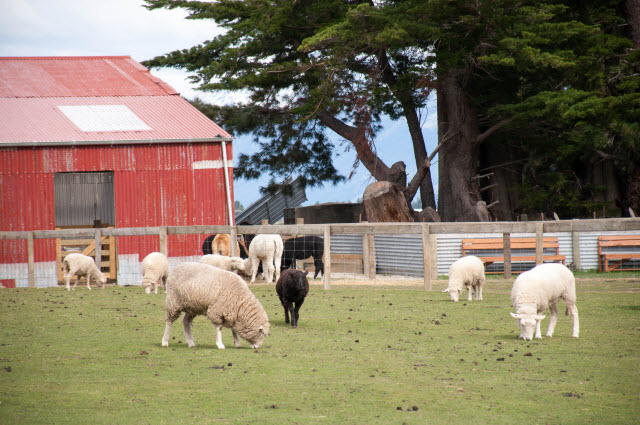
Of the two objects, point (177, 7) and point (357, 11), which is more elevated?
point (177, 7)

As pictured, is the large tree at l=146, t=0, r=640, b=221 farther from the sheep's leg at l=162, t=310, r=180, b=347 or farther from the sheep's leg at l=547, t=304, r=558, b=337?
the sheep's leg at l=162, t=310, r=180, b=347

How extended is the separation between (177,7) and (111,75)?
5888 mm

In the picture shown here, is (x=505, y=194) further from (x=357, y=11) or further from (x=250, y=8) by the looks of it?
(x=250, y=8)

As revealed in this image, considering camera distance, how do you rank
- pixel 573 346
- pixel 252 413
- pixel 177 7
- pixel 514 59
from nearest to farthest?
pixel 252 413 < pixel 573 346 < pixel 514 59 < pixel 177 7

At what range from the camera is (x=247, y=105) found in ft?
112

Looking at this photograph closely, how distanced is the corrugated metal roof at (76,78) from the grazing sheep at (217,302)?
2055 cm

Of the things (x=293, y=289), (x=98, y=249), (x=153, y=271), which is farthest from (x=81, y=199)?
(x=293, y=289)

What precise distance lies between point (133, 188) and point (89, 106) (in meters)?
4.57

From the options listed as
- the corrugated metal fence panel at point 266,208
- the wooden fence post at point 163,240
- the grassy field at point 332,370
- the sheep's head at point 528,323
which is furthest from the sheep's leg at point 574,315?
the corrugated metal fence panel at point 266,208

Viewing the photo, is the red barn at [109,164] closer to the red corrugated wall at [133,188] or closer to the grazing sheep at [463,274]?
the red corrugated wall at [133,188]

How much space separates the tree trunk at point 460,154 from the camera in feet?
90.7

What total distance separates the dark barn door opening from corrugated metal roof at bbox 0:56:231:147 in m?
2.68

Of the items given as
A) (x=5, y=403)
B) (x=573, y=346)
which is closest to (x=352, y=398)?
(x=5, y=403)

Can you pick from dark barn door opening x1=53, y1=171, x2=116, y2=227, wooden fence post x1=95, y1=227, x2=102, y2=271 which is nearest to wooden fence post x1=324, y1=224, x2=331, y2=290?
wooden fence post x1=95, y1=227, x2=102, y2=271
